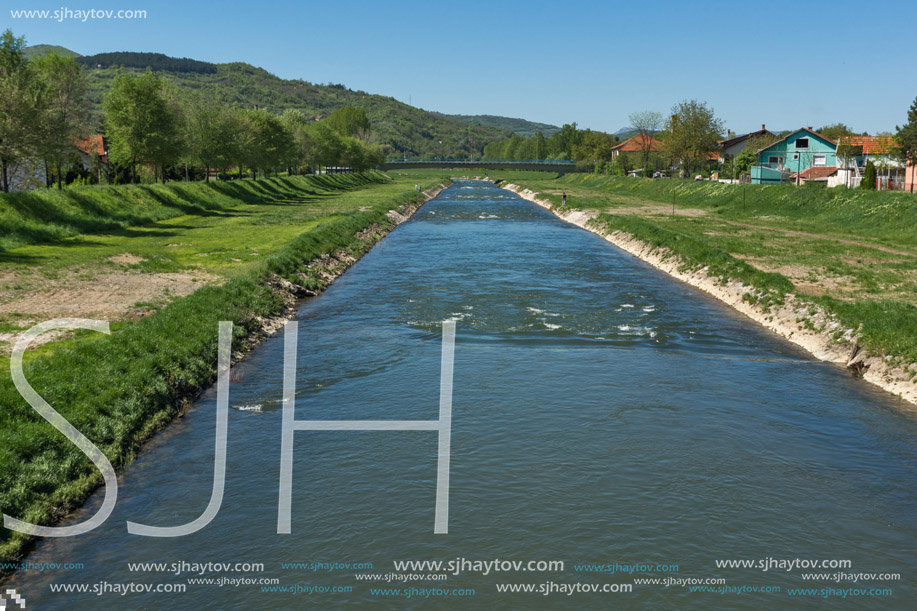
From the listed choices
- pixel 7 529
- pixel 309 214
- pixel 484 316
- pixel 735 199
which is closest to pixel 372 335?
pixel 484 316

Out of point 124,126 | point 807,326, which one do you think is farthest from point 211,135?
point 807,326

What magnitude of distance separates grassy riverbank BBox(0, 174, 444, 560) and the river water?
0.94 metres

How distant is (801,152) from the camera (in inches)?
4434

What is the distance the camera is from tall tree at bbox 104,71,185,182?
6519 cm

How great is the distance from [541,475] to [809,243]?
40630mm

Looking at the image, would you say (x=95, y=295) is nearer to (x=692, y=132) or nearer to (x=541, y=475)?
(x=541, y=475)

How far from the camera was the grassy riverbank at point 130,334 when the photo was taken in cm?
1384

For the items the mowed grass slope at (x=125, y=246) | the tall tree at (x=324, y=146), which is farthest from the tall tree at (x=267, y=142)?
the tall tree at (x=324, y=146)

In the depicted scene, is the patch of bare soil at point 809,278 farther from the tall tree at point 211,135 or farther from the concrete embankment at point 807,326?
the tall tree at point 211,135

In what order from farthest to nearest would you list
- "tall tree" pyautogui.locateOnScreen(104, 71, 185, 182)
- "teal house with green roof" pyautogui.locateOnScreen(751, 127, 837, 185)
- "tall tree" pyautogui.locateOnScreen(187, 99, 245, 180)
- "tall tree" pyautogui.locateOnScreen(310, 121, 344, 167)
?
"tall tree" pyautogui.locateOnScreen(310, 121, 344, 167)
"teal house with green roof" pyautogui.locateOnScreen(751, 127, 837, 185)
"tall tree" pyautogui.locateOnScreen(187, 99, 245, 180)
"tall tree" pyautogui.locateOnScreen(104, 71, 185, 182)

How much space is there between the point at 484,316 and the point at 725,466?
15.4 metres

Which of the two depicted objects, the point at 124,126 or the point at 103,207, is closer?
the point at 103,207

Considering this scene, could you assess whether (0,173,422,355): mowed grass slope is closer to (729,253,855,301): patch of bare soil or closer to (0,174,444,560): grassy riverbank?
(0,174,444,560): grassy riverbank

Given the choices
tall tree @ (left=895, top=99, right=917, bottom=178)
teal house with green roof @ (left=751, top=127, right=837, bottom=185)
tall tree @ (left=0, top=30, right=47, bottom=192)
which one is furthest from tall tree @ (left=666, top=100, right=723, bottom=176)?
tall tree @ (left=0, top=30, right=47, bottom=192)
